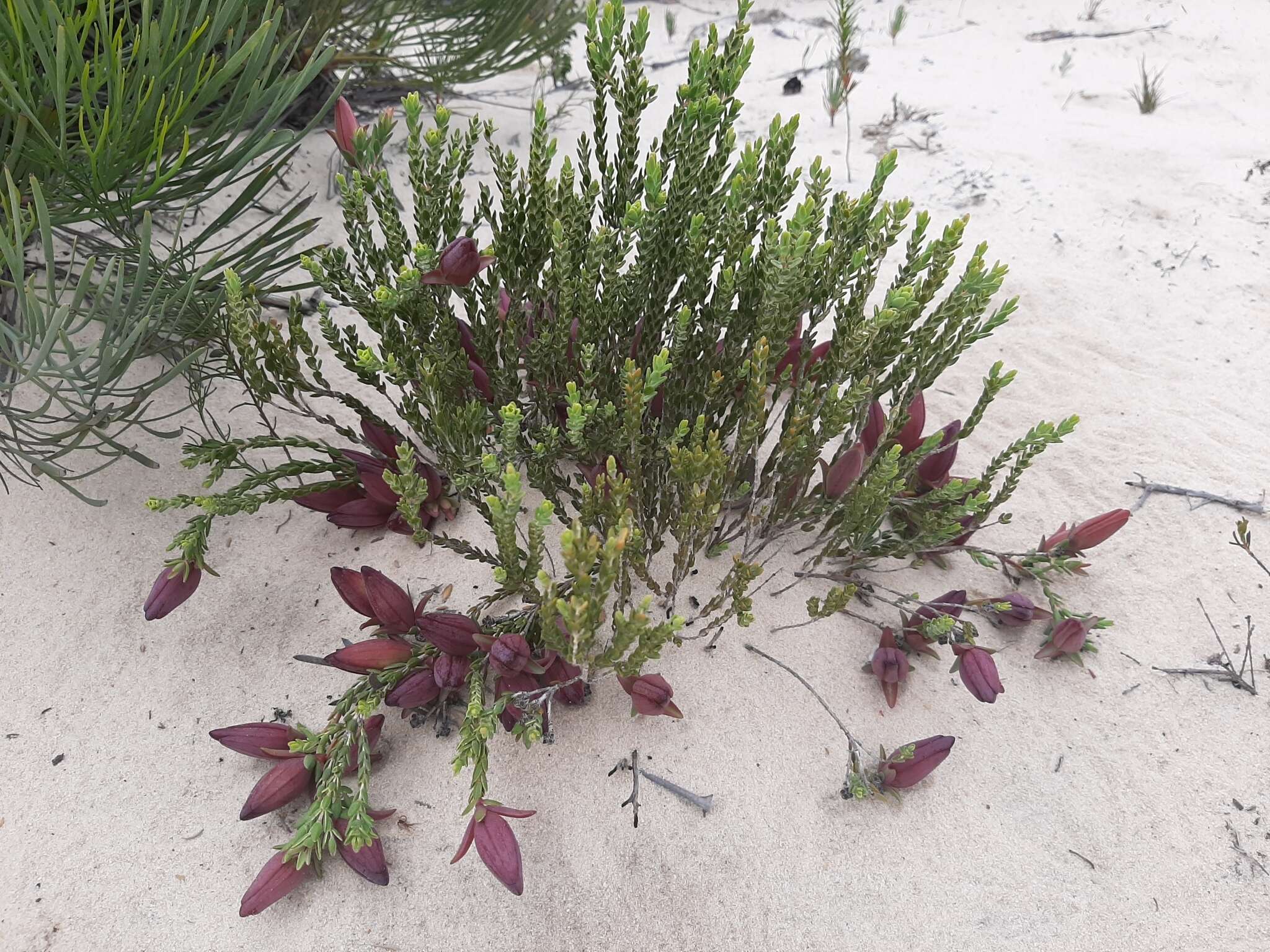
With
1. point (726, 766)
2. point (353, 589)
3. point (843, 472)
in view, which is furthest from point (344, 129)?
point (726, 766)

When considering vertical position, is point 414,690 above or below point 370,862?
above

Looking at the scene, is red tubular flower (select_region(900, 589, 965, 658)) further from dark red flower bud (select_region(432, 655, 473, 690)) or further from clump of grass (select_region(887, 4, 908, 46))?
clump of grass (select_region(887, 4, 908, 46))

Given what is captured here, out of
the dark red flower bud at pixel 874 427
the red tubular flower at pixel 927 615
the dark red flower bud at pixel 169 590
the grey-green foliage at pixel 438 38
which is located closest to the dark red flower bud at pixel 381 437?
the dark red flower bud at pixel 169 590

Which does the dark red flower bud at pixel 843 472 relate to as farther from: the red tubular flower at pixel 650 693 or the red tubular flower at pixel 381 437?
the red tubular flower at pixel 381 437

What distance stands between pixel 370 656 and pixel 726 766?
2.65 feet

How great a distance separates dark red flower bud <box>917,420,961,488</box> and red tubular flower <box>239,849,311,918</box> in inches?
70.1

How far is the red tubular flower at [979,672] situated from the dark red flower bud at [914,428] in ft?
1.95

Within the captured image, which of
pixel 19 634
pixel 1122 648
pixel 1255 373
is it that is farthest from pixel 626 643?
pixel 1255 373

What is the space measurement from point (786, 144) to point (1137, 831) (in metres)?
1.67

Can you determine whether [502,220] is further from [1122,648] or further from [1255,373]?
[1255,373]

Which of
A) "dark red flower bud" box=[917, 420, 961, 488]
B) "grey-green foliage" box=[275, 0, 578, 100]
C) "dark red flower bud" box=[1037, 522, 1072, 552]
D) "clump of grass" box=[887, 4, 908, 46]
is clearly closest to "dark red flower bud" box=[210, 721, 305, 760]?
"dark red flower bud" box=[917, 420, 961, 488]

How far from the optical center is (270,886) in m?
1.54

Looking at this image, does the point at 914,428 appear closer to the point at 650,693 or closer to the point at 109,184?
the point at 650,693

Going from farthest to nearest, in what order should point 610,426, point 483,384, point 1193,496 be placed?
point 1193,496 → point 483,384 → point 610,426
